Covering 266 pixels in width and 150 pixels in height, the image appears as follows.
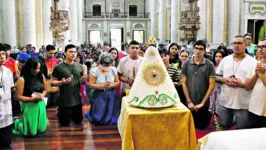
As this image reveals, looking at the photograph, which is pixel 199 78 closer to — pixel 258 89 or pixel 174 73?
pixel 174 73

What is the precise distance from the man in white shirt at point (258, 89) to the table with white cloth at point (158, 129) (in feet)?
2.95

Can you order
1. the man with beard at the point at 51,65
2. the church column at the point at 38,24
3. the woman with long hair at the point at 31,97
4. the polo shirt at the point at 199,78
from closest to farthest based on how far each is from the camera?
the polo shirt at the point at 199,78 → the woman with long hair at the point at 31,97 → the man with beard at the point at 51,65 → the church column at the point at 38,24

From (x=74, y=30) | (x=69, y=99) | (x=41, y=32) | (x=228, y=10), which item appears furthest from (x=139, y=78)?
(x=74, y=30)

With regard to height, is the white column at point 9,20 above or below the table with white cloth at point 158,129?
above

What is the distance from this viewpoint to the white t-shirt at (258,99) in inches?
147

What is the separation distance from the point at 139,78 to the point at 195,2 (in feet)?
39.9

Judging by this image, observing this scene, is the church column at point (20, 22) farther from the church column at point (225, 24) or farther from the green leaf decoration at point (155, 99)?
the green leaf decoration at point (155, 99)

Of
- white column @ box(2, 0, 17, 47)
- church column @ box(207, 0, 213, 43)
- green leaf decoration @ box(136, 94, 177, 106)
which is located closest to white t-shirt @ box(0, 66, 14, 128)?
green leaf decoration @ box(136, 94, 177, 106)

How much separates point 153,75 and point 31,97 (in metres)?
2.54

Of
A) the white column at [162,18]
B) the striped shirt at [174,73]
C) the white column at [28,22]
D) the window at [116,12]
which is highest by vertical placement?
the window at [116,12]

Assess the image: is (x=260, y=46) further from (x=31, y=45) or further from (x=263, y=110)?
(x=31, y=45)

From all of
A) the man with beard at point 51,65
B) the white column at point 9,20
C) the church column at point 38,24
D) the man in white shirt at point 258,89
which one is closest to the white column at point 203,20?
the church column at point 38,24

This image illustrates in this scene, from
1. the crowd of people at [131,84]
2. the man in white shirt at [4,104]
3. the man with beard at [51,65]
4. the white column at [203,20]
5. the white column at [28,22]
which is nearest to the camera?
the crowd of people at [131,84]

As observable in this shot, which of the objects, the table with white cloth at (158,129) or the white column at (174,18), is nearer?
the table with white cloth at (158,129)
